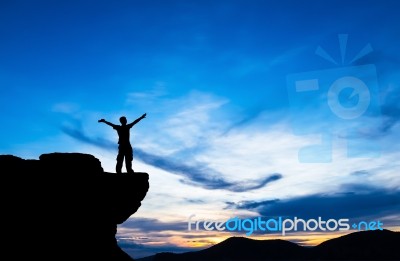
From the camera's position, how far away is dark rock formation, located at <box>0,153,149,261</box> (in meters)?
16.4

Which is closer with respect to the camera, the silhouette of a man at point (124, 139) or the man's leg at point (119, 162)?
the silhouette of a man at point (124, 139)

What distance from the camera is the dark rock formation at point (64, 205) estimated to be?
16378mm

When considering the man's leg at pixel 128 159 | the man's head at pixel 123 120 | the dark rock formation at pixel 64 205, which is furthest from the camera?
the man's leg at pixel 128 159

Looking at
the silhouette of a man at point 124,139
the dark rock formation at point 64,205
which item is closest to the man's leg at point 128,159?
the silhouette of a man at point 124,139

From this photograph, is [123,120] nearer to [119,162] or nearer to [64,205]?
[119,162]

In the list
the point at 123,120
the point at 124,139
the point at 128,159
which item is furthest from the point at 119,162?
the point at 123,120

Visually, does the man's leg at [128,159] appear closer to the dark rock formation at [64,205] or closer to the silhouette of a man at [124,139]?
the silhouette of a man at [124,139]

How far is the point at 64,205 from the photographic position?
1744cm

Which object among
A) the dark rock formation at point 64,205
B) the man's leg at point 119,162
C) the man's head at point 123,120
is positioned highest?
the man's head at point 123,120

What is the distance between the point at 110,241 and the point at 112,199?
2347 mm

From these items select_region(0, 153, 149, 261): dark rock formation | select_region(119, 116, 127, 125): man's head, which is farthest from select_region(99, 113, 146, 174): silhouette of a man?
select_region(0, 153, 149, 261): dark rock formation

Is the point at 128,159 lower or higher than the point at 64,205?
higher

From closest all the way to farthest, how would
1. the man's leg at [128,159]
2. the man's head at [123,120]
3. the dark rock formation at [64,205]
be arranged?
the dark rock formation at [64,205] < the man's head at [123,120] < the man's leg at [128,159]

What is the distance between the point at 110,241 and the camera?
63.7 feet
